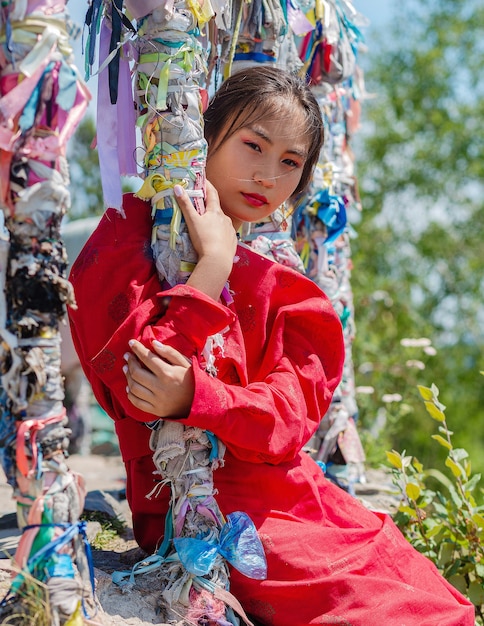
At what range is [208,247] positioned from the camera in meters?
1.89

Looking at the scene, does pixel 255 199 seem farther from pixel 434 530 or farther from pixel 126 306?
pixel 434 530

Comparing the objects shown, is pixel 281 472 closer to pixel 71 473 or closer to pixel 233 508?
pixel 233 508

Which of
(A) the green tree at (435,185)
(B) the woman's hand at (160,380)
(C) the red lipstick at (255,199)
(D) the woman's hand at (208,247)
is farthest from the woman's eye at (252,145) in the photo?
(A) the green tree at (435,185)

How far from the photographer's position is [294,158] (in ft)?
7.11

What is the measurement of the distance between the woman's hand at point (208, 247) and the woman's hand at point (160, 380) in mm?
170

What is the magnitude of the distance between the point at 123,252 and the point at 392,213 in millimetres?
8913

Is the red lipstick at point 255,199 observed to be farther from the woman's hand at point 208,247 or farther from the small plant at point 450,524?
the small plant at point 450,524

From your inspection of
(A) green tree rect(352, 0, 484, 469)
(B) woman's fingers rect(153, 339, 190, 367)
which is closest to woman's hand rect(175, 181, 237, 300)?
(B) woman's fingers rect(153, 339, 190, 367)

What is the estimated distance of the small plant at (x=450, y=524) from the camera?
2.59 meters

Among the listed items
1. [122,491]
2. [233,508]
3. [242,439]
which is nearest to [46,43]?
[242,439]

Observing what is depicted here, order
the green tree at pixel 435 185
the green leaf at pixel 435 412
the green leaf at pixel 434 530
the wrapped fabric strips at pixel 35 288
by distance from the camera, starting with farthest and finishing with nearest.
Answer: the green tree at pixel 435 185, the green leaf at pixel 434 530, the green leaf at pixel 435 412, the wrapped fabric strips at pixel 35 288

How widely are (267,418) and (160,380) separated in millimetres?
274

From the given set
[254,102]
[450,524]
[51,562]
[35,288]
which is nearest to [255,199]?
[254,102]

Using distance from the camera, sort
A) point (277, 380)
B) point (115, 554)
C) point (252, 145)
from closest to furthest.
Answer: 1. point (277, 380)
2. point (252, 145)
3. point (115, 554)
